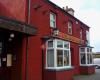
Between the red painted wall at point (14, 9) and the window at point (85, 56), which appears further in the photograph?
the window at point (85, 56)

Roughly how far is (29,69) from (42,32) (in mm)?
3484

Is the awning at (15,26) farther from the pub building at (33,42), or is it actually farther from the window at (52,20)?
the window at (52,20)

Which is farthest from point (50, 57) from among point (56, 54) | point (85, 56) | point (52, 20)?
point (85, 56)

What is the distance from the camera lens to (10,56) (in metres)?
14.2

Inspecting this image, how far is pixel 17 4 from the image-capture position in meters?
15.0

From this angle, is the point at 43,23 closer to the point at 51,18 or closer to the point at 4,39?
the point at 51,18

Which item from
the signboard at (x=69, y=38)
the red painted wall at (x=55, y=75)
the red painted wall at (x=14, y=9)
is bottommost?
the red painted wall at (x=55, y=75)

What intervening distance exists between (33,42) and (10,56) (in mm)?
2061

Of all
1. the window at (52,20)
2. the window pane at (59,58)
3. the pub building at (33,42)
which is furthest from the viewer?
the window at (52,20)

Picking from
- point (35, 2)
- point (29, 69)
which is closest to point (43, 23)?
point (35, 2)

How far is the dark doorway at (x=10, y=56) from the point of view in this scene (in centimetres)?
1399

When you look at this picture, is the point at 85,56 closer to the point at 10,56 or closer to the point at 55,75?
the point at 55,75

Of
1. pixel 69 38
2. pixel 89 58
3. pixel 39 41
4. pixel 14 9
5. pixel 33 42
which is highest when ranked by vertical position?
pixel 14 9

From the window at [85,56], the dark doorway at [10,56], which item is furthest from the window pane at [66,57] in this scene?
the window at [85,56]
